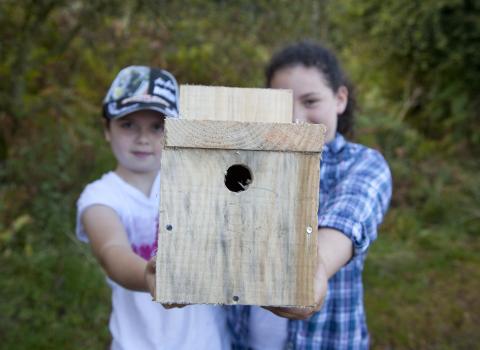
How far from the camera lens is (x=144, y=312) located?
193cm

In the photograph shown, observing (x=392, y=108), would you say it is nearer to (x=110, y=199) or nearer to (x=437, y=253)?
(x=437, y=253)

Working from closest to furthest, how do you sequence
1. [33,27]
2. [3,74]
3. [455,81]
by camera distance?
[33,27] → [3,74] → [455,81]

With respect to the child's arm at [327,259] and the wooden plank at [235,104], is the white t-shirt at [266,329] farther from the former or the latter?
the wooden plank at [235,104]

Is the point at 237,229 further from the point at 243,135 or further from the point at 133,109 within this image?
the point at 133,109

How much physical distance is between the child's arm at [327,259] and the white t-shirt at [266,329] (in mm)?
380

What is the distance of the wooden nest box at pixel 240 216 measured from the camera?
1339 millimetres

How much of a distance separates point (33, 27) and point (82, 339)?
2.78m

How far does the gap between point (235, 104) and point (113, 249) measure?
608 millimetres

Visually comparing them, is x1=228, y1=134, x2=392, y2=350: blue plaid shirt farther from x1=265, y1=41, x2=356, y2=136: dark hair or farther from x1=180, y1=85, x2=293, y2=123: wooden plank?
x1=180, y1=85, x2=293, y2=123: wooden plank

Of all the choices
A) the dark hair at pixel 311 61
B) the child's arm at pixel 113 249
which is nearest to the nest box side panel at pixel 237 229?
the child's arm at pixel 113 249

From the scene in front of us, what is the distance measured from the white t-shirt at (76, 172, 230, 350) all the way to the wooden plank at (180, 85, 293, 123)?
0.60 metres

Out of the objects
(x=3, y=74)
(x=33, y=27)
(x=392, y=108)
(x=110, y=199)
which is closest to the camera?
(x=110, y=199)

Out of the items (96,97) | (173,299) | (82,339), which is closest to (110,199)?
(173,299)

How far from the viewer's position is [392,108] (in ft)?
24.5
